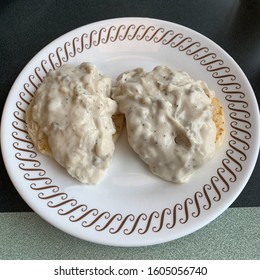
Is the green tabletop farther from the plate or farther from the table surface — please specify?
the table surface

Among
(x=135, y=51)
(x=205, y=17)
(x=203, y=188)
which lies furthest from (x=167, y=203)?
(x=205, y=17)

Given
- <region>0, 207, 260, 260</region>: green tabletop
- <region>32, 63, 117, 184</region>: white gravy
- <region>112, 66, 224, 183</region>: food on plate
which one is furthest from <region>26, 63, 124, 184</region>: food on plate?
<region>0, 207, 260, 260</region>: green tabletop

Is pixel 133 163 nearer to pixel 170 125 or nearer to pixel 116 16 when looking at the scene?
pixel 170 125

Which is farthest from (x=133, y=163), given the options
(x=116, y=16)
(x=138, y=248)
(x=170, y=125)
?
(x=116, y=16)

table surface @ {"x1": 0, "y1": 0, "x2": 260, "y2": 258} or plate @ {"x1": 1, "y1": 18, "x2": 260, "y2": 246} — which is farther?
table surface @ {"x1": 0, "y1": 0, "x2": 260, "y2": 258}

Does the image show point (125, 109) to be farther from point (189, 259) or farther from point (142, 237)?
point (189, 259)

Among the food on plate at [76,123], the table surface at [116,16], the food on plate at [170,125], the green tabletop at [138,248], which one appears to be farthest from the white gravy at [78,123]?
the table surface at [116,16]
